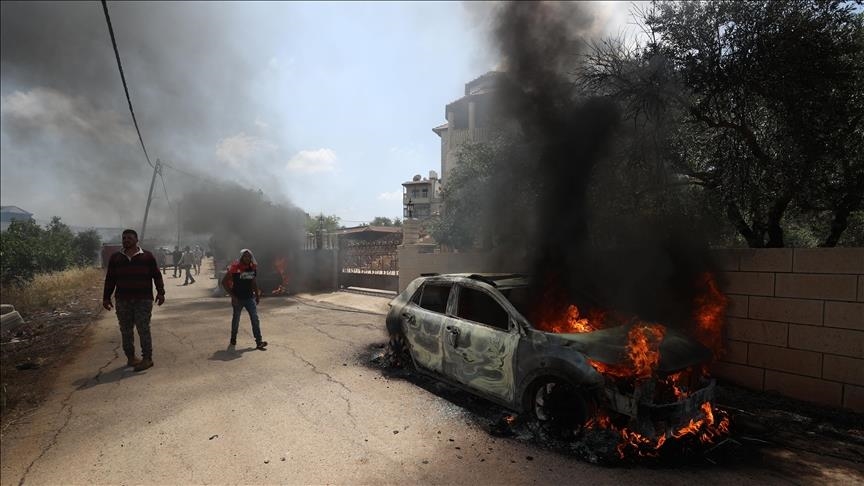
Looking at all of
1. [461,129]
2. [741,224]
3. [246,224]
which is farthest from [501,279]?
[461,129]

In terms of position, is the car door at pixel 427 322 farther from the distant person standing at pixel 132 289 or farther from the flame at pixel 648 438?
the distant person standing at pixel 132 289

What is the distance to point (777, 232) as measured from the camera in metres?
6.17

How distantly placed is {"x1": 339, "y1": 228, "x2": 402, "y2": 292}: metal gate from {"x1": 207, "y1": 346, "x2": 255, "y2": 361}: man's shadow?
7.84 metres

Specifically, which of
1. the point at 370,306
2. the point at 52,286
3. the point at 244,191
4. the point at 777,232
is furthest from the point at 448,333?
the point at 244,191

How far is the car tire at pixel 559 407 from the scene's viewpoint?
3447 mm

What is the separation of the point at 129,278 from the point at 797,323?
8100 mm

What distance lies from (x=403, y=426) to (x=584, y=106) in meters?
5.35

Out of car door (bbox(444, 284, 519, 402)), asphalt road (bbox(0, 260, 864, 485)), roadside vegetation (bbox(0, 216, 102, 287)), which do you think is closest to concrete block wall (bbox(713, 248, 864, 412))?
asphalt road (bbox(0, 260, 864, 485))

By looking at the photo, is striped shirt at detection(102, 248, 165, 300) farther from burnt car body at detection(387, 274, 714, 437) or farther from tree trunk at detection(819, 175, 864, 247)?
tree trunk at detection(819, 175, 864, 247)

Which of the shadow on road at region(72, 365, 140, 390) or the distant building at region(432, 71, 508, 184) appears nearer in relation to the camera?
the shadow on road at region(72, 365, 140, 390)

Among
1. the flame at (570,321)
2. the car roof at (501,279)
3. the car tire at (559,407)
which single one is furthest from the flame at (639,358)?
the car roof at (501,279)

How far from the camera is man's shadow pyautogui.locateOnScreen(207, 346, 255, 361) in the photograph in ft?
21.1

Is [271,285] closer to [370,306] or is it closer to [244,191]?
[370,306]

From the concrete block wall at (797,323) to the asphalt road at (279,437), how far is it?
Result: 147 centimetres
